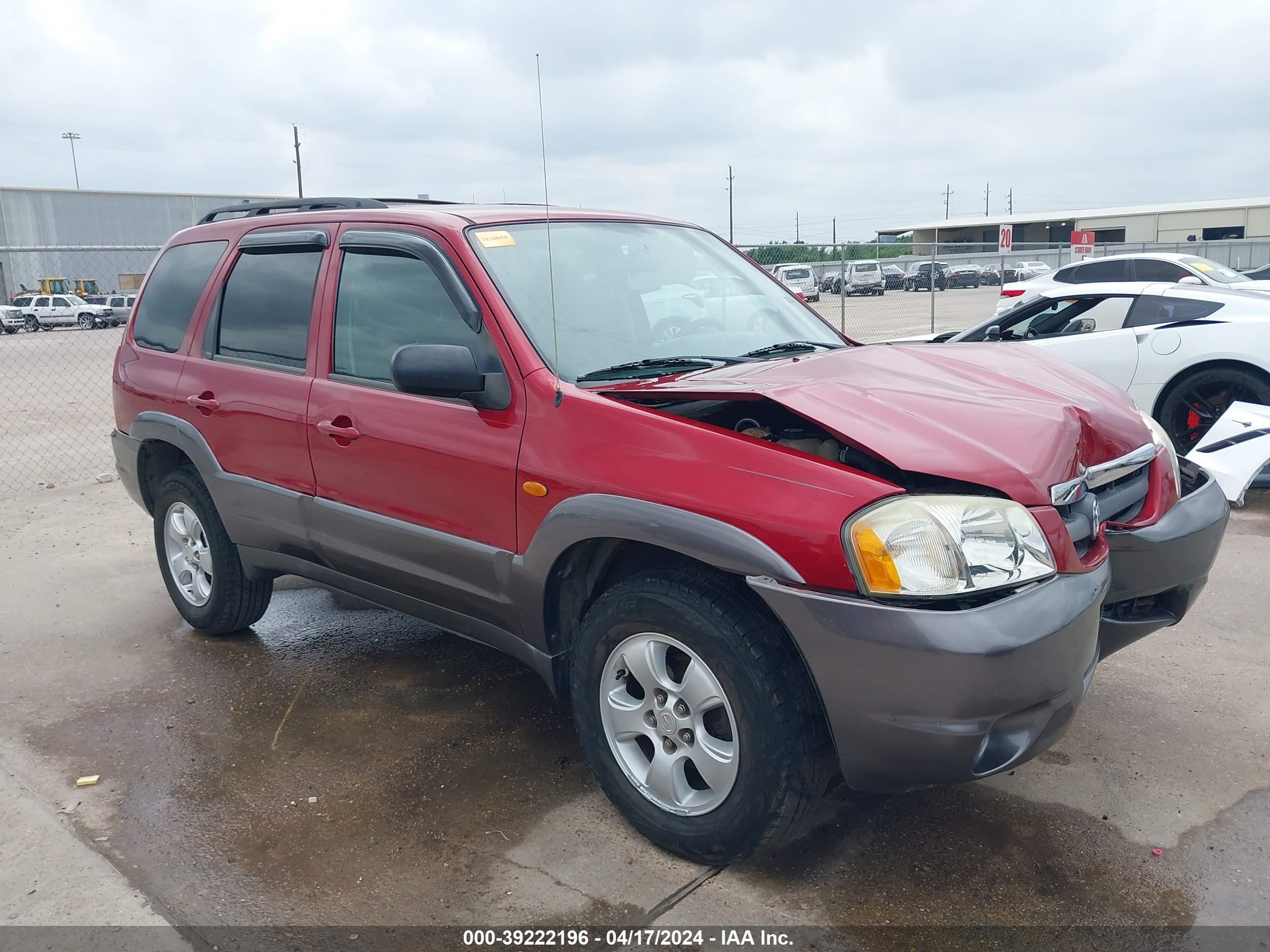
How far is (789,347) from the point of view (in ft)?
12.4

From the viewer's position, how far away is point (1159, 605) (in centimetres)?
322

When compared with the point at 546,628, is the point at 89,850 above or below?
below

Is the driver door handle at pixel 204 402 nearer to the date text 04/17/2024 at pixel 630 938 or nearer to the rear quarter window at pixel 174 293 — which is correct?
the rear quarter window at pixel 174 293

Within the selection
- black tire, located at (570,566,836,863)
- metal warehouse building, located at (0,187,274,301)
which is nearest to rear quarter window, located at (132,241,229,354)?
black tire, located at (570,566,836,863)

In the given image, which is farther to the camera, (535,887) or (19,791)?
(19,791)

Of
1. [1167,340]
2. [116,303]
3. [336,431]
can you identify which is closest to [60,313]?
[116,303]

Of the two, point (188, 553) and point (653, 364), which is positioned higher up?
point (653, 364)

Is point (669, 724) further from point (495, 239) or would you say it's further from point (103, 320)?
point (103, 320)

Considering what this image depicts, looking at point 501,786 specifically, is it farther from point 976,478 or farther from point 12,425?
point 12,425

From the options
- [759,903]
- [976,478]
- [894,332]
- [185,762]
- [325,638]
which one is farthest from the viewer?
[894,332]

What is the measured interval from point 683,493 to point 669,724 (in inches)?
26.5

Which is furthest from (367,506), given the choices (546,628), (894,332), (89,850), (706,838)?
(894,332)

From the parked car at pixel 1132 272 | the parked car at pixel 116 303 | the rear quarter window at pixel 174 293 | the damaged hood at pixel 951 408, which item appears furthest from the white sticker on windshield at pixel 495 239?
the parked car at pixel 116 303

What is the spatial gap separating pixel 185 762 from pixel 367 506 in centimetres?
113
